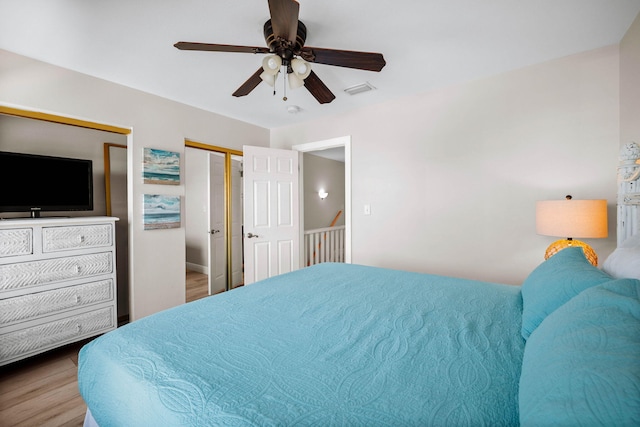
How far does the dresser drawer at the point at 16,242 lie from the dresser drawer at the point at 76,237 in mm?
86

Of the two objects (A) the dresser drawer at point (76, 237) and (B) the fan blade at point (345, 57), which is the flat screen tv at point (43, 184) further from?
(B) the fan blade at point (345, 57)

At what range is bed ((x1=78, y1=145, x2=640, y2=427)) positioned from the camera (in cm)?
58

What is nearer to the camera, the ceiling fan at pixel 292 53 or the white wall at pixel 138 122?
the ceiling fan at pixel 292 53

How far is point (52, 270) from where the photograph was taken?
7.40ft

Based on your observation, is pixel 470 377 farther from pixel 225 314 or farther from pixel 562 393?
pixel 225 314

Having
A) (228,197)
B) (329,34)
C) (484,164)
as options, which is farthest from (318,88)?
(228,197)

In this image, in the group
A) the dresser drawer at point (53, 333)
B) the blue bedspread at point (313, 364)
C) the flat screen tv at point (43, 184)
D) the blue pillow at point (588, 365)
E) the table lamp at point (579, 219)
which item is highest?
the flat screen tv at point (43, 184)

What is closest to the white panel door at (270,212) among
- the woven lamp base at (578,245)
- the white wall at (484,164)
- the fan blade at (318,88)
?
the white wall at (484,164)

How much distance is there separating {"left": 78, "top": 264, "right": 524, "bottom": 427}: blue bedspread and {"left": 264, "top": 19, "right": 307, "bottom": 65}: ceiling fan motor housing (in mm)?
1441

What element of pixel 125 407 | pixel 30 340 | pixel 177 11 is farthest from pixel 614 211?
pixel 30 340

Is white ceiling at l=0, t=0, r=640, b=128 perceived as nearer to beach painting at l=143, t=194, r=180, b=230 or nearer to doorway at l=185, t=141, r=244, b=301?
beach painting at l=143, t=194, r=180, b=230

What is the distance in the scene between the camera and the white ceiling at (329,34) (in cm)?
165

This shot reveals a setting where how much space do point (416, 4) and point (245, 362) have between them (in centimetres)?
205

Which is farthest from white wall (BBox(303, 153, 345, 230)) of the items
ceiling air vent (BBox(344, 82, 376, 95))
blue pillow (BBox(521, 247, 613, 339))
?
blue pillow (BBox(521, 247, 613, 339))
